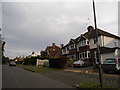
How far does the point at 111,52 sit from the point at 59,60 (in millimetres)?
8937

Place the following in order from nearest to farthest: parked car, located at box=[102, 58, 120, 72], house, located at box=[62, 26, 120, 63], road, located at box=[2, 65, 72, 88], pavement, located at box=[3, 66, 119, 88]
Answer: road, located at box=[2, 65, 72, 88]
pavement, located at box=[3, 66, 119, 88]
parked car, located at box=[102, 58, 120, 72]
house, located at box=[62, 26, 120, 63]

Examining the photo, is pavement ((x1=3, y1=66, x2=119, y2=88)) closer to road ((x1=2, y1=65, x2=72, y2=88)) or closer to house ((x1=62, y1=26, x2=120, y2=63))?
road ((x1=2, y1=65, x2=72, y2=88))

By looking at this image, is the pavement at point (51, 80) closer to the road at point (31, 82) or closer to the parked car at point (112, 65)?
the road at point (31, 82)

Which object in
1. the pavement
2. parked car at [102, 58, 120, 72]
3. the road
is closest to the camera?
the road

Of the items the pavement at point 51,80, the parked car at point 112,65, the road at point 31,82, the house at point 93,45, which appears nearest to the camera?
the road at point 31,82

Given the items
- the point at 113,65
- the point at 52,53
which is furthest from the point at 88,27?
the point at 52,53

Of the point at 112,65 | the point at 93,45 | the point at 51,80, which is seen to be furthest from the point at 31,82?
the point at 93,45

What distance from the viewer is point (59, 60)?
2348 centimetres

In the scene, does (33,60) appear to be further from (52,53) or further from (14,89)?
(14,89)

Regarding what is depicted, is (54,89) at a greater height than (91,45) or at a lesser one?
lesser

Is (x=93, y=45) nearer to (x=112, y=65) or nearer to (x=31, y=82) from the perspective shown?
(x=112, y=65)

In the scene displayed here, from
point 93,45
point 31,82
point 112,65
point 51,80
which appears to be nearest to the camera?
point 31,82

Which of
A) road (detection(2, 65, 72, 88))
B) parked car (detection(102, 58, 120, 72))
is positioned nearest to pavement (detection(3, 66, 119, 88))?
road (detection(2, 65, 72, 88))

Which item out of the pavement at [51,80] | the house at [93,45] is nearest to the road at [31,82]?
the pavement at [51,80]
